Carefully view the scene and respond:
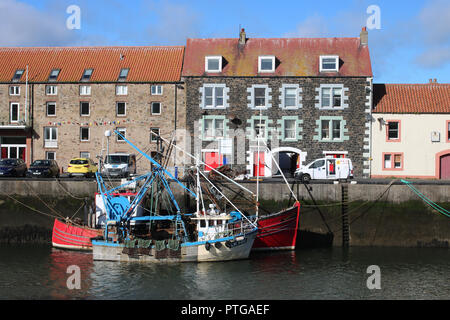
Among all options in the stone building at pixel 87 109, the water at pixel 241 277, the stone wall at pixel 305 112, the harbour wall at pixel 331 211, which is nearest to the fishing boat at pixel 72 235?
the water at pixel 241 277

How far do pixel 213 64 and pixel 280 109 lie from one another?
6.11m

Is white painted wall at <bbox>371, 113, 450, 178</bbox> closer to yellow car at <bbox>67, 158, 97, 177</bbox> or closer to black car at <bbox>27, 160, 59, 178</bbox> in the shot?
yellow car at <bbox>67, 158, 97, 177</bbox>

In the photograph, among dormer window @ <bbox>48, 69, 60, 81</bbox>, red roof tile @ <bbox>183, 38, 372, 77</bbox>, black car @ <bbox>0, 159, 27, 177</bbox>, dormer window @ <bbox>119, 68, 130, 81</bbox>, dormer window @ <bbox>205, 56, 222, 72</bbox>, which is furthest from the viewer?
dormer window @ <bbox>48, 69, 60, 81</bbox>

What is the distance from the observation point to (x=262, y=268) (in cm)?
2231

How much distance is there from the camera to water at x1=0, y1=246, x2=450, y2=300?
18.8 metres

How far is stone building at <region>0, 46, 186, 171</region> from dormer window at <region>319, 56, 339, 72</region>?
10.9 m

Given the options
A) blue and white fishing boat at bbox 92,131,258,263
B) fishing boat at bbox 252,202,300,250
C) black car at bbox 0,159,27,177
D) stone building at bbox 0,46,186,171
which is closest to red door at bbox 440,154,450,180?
fishing boat at bbox 252,202,300,250

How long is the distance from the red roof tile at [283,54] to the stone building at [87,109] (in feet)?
7.82

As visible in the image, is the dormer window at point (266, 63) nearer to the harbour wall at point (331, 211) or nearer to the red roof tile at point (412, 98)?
the red roof tile at point (412, 98)

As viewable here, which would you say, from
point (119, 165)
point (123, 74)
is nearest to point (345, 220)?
point (119, 165)

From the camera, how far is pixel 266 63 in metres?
39.9

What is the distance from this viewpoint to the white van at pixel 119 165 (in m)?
33.2
